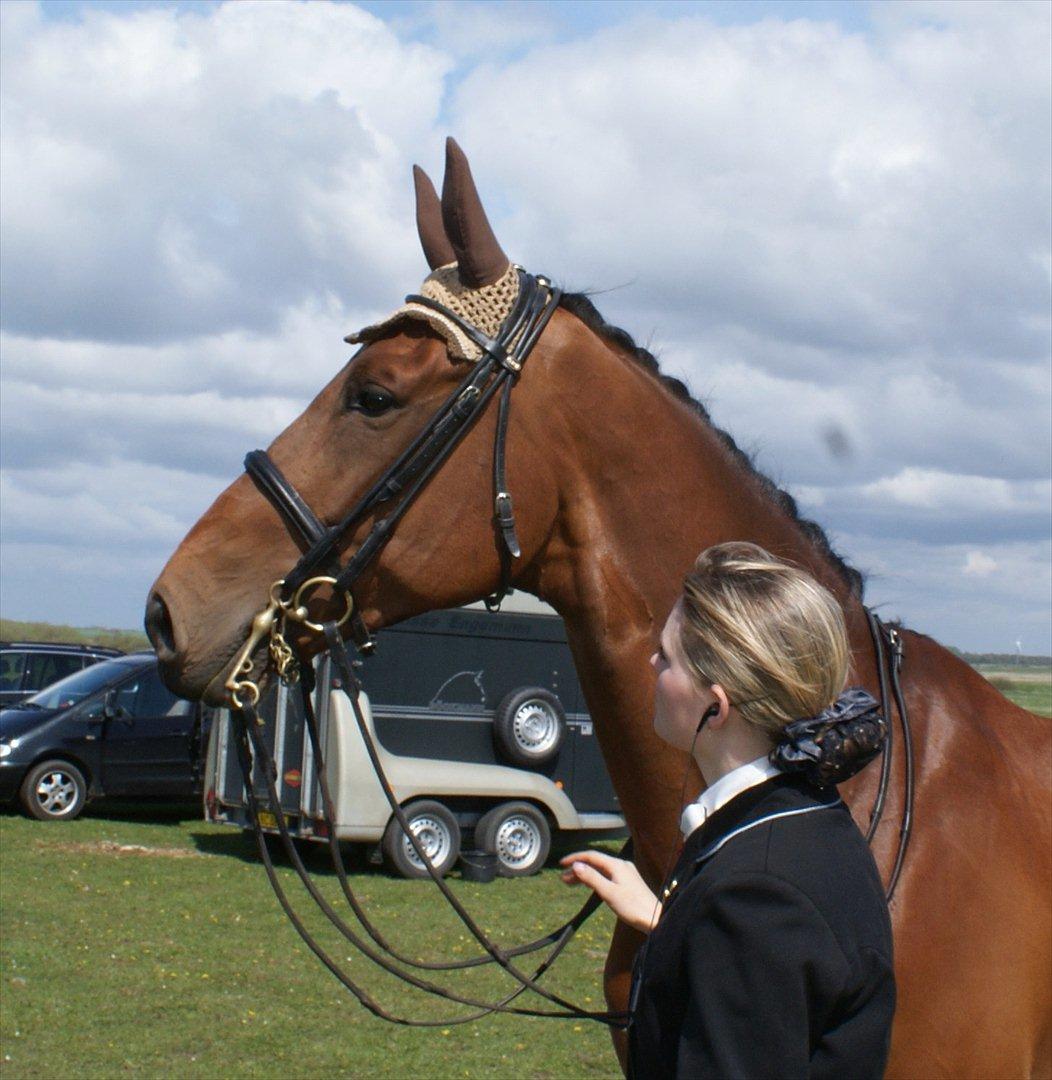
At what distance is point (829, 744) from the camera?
1709 mm

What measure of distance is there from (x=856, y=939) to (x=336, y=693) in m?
10.9

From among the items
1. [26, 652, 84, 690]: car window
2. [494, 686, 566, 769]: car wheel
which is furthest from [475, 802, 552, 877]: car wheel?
[26, 652, 84, 690]: car window

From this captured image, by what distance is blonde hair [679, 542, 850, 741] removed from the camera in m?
1.73

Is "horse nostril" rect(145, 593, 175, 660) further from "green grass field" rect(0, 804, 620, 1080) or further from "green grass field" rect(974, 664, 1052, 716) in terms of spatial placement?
"green grass field" rect(0, 804, 620, 1080)

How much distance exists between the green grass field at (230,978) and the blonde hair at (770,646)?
5736 mm

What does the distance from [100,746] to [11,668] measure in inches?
189

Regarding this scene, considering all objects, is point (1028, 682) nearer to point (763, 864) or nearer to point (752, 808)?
point (752, 808)

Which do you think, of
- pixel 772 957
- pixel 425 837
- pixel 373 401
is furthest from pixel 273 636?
pixel 425 837

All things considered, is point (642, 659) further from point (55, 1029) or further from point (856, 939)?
point (55, 1029)

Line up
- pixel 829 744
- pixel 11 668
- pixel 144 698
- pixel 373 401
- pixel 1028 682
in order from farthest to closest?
pixel 11 668
pixel 144 698
pixel 1028 682
pixel 373 401
pixel 829 744

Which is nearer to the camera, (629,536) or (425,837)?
(629,536)

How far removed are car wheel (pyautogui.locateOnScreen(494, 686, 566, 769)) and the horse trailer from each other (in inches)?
0.5

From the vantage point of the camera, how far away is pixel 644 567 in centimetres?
291

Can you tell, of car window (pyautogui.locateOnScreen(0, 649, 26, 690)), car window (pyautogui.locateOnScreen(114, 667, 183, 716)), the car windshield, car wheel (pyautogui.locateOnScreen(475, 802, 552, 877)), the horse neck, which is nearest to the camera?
the horse neck
